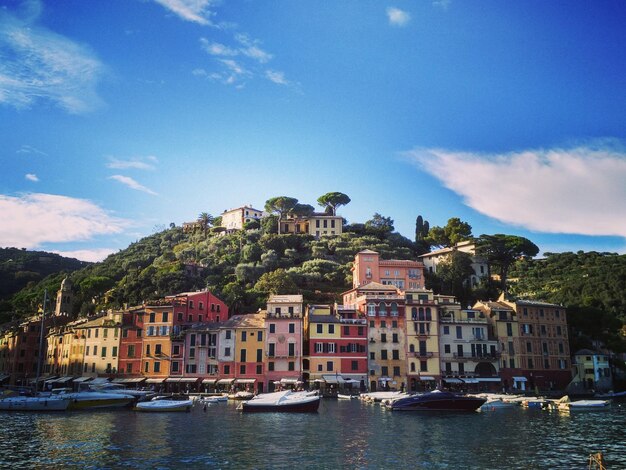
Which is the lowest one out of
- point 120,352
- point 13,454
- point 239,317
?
point 13,454

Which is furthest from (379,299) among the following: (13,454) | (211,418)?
(13,454)

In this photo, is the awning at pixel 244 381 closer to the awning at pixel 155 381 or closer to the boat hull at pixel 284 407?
the awning at pixel 155 381

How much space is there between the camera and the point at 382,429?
128ft

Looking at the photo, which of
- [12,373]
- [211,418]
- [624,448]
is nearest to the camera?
[624,448]

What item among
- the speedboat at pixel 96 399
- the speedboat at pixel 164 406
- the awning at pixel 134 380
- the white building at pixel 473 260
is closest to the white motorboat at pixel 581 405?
the speedboat at pixel 164 406

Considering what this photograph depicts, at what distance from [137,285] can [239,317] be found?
38.8 meters

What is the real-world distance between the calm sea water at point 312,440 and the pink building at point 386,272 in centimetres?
4641

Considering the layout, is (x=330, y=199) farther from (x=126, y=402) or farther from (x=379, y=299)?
(x=126, y=402)

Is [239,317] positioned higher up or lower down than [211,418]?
higher up

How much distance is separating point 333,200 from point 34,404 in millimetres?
100182

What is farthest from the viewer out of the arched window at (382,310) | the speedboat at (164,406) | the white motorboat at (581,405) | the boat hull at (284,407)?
the arched window at (382,310)

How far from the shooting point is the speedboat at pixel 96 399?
5253 centimetres

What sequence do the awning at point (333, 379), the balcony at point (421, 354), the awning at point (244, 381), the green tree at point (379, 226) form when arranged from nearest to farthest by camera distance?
the awning at point (333, 379)
the awning at point (244, 381)
the balcony at point (421, 354)
the green tree at point (379, 226)

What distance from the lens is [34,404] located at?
51.2 m
